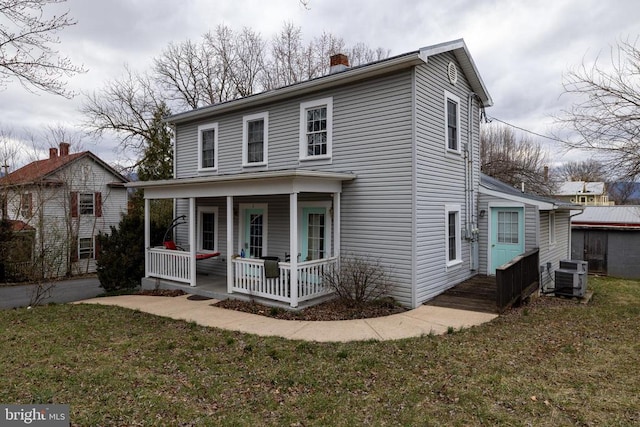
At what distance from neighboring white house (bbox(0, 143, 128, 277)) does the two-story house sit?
460 inches

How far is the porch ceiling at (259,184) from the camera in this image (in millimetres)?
7949

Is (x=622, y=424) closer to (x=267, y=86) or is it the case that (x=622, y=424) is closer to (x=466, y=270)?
(x=466, y=270)

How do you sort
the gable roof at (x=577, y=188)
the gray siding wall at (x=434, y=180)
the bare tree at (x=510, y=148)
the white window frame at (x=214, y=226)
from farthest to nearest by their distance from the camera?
the gable roof at (x=577, y=188), the bare tree at (x=510, y=148), the white window frame at (x=214, y=226), the gray siding wall at (x=434, y=180)

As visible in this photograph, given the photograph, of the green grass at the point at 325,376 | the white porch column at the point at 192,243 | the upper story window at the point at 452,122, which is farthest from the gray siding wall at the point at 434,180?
the white porch column at the point at 192,243

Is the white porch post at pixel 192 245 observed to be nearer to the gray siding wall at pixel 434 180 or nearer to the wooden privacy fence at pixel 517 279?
the gray siding wall at pixel 434 180

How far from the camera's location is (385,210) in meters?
8.69

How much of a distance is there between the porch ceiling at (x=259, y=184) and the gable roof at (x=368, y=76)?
2386 mm

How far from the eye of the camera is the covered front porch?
8297 mm

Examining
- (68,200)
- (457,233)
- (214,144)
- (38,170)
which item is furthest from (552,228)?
(38,170)

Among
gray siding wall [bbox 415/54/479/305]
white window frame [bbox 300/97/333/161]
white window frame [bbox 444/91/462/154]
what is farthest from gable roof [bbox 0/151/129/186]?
white window frame [bbox 444/91/462/154]

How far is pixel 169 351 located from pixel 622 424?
18.6ft

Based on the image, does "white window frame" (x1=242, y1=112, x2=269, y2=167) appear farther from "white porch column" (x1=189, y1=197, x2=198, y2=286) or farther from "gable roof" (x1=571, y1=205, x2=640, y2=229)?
"gable roof" (x1=571, y1=205, x2=640, y2=229)

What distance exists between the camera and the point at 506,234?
1088 centimetres

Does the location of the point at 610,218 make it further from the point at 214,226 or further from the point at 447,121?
the point at 214,226
